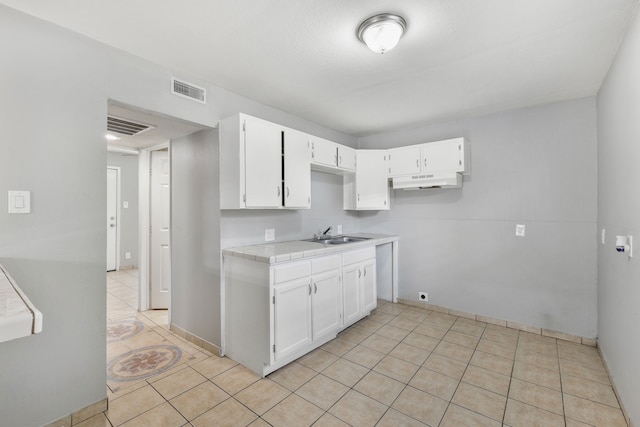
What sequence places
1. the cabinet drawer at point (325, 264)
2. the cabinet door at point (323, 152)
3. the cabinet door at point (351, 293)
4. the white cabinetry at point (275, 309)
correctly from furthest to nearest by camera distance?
the cabinet door at point (323, 152)
the cabinet door at point (351, 293)
the cabinet drawer at point (325, 264)
the white cabinetry at point (275, 309)

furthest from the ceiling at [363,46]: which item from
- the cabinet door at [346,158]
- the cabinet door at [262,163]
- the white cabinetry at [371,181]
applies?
the white cabinetry at [371,181]

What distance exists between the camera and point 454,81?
2.59 m

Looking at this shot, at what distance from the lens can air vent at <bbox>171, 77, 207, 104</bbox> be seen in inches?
93.1

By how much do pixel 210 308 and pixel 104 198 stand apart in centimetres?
134

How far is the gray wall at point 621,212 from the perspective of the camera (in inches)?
66.2

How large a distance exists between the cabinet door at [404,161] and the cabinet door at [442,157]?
0.09 m

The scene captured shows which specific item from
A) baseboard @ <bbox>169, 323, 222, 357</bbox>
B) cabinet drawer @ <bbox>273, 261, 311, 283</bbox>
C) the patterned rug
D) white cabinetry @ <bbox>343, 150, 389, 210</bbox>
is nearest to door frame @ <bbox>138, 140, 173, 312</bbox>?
baseboard @ <bbox>169, 323, 222, 357</bbox>

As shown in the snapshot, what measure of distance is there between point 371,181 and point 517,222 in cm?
173

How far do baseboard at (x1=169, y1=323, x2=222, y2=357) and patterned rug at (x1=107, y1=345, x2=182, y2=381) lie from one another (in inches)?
6.3

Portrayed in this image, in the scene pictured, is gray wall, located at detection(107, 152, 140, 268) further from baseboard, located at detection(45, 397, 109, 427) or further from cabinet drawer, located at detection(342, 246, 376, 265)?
cabinet drawer, located at detection(342, 246, 376, 265)

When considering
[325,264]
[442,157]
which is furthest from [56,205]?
[442,157]

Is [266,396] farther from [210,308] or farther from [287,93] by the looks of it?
[287,93]

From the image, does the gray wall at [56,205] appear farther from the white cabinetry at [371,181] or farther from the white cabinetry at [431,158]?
the white cabinetry at [431,158]

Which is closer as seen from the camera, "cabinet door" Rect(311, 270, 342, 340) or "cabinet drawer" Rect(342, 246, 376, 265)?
"cabinet door" Rect(311, 270, 342, 340)
